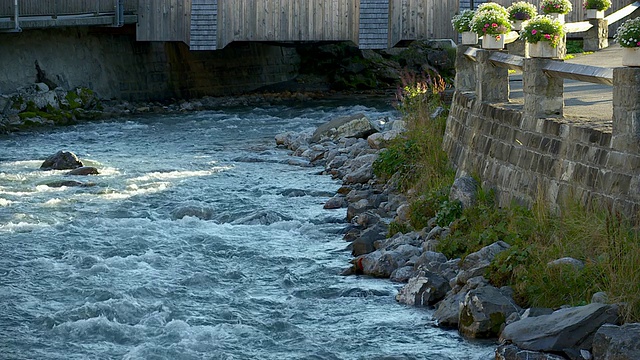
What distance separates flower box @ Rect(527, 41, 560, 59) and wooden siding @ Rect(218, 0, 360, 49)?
1556cm

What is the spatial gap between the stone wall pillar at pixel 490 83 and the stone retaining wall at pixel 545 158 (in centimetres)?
15

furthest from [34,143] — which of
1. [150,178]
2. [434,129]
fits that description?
[434,129]

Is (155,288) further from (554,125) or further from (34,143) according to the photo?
(34,143)

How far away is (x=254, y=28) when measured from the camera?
84.0 feet

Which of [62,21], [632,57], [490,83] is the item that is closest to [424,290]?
[632,57]

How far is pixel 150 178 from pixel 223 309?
7168 millimetres

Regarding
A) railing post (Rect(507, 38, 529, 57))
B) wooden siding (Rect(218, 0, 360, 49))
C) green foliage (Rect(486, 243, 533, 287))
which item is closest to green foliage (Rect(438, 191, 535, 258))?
green foliage (Rect(486, 243, 533, 287))

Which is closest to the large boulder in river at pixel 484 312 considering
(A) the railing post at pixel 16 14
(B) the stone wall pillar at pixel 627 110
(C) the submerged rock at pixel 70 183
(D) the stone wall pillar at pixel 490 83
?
(B) the stone wall pillar at pixel 627 110

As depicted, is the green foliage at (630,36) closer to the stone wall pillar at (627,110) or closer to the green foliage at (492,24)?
the stone wall pillar at (627,110)

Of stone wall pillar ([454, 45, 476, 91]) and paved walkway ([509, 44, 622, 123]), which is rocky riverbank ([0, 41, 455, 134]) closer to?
paved walkway ([509, 44, 622, 123])

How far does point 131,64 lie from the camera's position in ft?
86.4

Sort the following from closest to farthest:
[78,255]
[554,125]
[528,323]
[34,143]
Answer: [528,323] < [554,125] < [78,255] < [34,143]

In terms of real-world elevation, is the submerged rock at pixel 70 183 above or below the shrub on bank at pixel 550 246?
below

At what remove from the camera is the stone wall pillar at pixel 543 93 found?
32.9 ft
